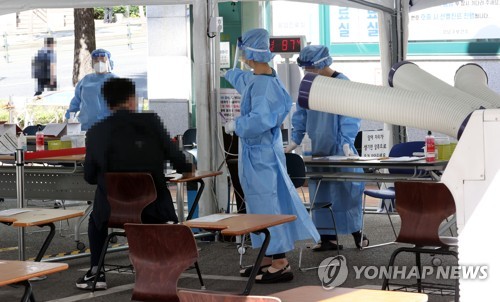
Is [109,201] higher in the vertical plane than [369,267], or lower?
higher

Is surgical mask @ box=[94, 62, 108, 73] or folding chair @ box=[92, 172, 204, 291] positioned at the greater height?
Answer: surgical mask @ box=[94, 62, 108, 73]

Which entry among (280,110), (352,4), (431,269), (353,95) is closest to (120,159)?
(280,110)

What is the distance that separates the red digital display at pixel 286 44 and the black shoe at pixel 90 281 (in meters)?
4.48

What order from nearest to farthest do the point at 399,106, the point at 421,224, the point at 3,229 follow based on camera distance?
the point at 399,106
the point at 421,224
the point at 3,229

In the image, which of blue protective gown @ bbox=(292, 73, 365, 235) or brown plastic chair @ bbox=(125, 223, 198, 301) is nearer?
brown plastic chair @ bbox=(125, 223, 198, 301)

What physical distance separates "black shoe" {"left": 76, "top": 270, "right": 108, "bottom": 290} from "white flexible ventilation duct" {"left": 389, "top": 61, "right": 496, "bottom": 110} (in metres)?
5.17

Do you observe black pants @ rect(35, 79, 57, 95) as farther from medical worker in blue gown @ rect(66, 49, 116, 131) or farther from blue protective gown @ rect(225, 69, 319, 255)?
blue protective gown @ rect(225, 69, 319, 255)

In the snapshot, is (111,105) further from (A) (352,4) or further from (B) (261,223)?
(A) (352,4)

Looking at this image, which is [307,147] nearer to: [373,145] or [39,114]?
[373,145]

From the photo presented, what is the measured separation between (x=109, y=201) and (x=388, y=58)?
4.12 metres

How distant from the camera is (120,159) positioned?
6.05 m

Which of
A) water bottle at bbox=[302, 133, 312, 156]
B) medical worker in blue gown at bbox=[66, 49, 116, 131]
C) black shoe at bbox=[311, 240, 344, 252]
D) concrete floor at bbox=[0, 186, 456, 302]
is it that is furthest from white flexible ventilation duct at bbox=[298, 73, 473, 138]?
medical worker in blue gown at bbox=[66, 49, 116, 131]

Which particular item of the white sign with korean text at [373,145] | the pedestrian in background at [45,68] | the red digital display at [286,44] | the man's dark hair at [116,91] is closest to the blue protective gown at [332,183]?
the white sign with korean text at [373,145]

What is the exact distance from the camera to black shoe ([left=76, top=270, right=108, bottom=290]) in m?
6.29
